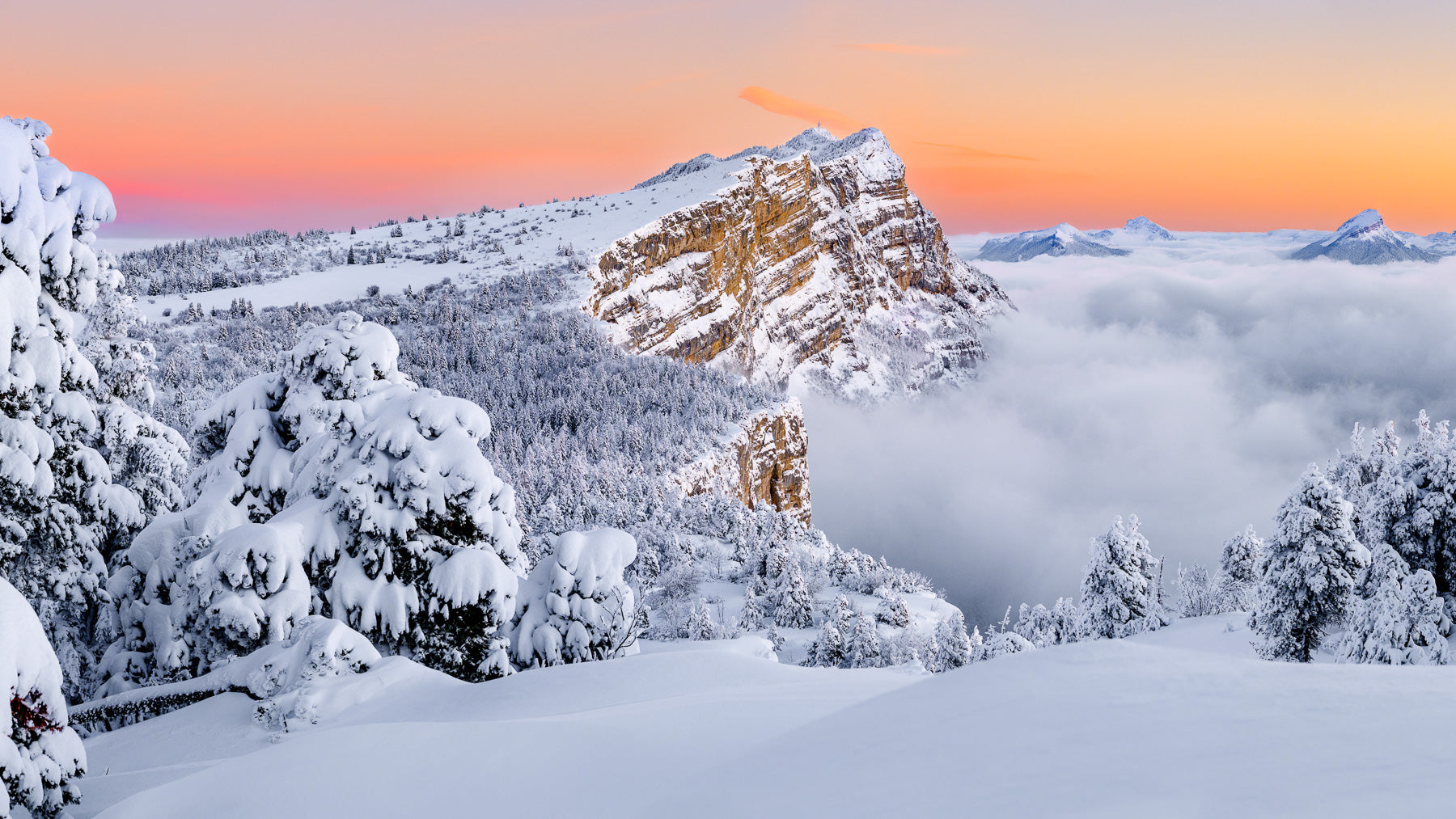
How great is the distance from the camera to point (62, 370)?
1392cm

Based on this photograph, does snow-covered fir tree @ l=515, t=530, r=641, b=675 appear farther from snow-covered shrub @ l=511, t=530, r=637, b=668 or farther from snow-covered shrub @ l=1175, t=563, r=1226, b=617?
snow-covered shrub @ l=1175, t=563, r=1226, b=617

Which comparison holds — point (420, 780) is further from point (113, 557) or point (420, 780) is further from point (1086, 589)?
point (1086, 589)

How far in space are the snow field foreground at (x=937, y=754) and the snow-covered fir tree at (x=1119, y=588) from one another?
95.9 feet

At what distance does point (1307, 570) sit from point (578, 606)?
22.1 m

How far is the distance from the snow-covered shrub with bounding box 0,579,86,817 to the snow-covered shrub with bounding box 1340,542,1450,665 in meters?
25.3

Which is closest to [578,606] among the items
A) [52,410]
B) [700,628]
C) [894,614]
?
[52,410]

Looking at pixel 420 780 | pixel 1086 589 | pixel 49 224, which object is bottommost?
pixel 1086 589

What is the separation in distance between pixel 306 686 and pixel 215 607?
3347 mm

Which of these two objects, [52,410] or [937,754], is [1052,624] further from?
[52,410]

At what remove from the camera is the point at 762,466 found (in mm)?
142500

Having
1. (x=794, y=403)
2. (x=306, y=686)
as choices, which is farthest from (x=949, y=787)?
(x=794, y=403)

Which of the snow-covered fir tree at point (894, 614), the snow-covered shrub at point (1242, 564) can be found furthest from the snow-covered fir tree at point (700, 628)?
the snow-covered shrub at point (1242, 564)

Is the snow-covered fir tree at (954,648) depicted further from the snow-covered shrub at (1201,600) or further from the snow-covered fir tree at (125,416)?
the snow-covered fir tree at (125,416)

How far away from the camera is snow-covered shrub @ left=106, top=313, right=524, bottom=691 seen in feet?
43.4
